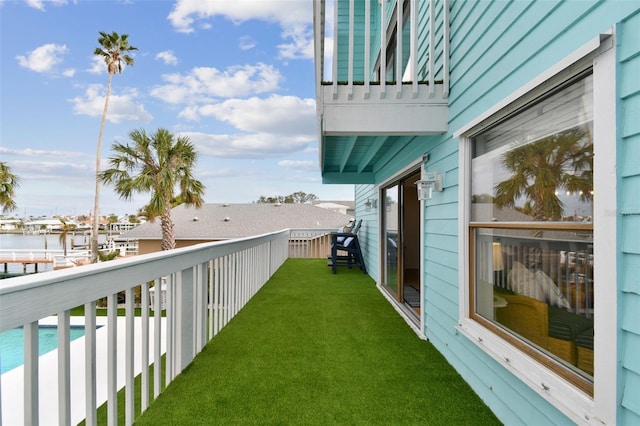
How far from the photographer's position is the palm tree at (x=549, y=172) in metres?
1.53

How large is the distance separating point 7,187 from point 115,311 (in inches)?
696

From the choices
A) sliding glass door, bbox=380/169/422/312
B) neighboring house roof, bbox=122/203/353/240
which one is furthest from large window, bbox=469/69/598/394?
neighboring house roof, bbox=122/203/353/240

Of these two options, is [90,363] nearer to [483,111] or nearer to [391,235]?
[483,111]

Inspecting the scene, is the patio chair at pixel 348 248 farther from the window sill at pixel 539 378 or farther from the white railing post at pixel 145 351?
the white railing post at pixel 145 351

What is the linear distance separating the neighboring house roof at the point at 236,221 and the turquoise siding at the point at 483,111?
499 inches

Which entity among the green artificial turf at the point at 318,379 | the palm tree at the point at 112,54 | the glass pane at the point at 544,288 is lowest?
the green artificial turf at the point at 318,379

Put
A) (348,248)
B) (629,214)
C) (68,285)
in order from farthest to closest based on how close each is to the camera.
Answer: (348,248)
(68,285)
(629,214)

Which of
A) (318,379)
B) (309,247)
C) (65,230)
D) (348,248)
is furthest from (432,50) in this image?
(65,230)

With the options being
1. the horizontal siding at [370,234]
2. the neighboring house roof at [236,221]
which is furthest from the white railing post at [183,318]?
the neighboring house roof at [236,221]

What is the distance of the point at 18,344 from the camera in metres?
5.91

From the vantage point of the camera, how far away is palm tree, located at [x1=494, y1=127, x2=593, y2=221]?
1525 millimetres

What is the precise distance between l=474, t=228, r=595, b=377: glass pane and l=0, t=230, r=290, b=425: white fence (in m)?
2.24

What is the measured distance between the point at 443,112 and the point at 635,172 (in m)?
1.93

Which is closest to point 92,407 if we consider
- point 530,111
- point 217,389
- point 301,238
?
point 217,389
